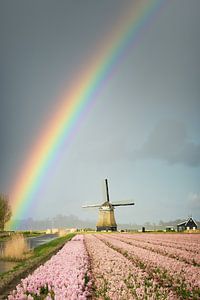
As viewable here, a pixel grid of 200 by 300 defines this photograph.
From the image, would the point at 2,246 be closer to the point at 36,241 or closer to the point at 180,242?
the point at 36,241

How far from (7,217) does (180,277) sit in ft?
223

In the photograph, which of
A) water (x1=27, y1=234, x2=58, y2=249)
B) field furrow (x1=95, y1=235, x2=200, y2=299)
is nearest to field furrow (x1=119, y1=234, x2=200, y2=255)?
field furrow (x1=95, y1=235, x2=200, y2=299)

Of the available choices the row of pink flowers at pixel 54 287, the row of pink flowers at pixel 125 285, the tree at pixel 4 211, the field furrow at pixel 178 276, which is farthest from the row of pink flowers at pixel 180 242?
the tree at pixel 4 211

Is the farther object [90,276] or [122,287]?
[90,276]

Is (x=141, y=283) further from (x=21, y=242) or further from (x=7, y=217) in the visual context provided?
(x=7, y=217)

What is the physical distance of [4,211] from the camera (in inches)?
2832

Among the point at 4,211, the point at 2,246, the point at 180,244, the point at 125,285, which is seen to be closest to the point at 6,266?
the point at 180,244

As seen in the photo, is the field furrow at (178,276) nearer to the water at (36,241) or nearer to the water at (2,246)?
the water at (2,246)

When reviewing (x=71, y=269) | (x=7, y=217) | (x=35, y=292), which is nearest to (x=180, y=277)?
(x=71, y=269)

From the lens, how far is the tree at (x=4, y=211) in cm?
7128

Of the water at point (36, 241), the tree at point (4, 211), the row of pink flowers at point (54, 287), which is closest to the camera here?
the row of pink flowers at point (54, 287)

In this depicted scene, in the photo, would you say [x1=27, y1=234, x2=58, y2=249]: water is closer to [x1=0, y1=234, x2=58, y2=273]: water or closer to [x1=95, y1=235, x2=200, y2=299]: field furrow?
[x1=0, y1=234, x2=58, y2=273]: water

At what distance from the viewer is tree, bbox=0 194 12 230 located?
71.3m

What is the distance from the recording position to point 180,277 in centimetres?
1049
